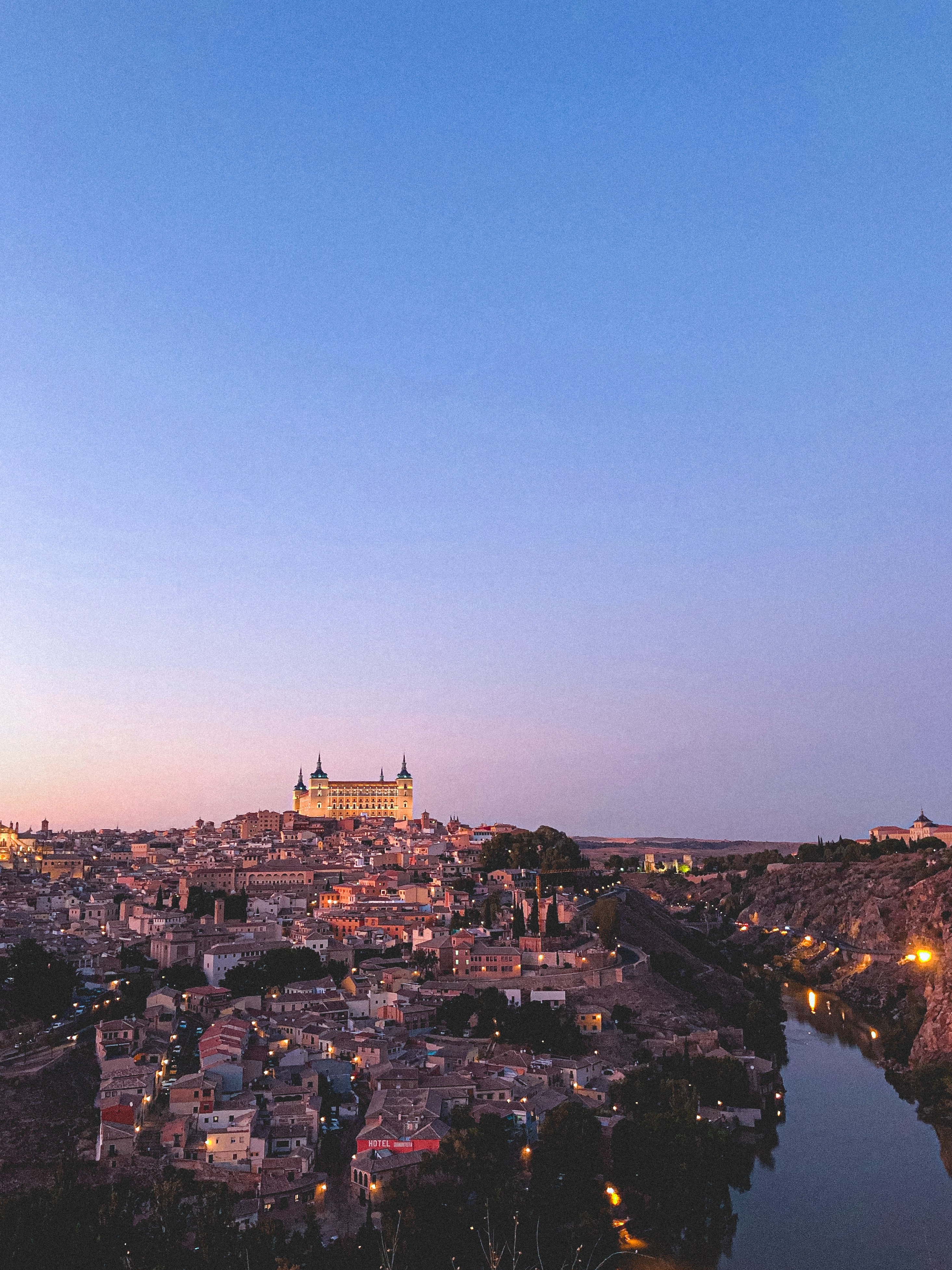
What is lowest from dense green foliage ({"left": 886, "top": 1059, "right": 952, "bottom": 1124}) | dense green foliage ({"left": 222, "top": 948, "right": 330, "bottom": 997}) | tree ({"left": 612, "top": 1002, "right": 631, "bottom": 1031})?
dense green foliage ({"left": 886, "top": 1059, "right": 952, "bottom": 1124})

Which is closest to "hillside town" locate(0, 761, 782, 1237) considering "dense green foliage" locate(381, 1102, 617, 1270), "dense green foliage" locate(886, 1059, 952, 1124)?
"dense green foliage" locate(381, 1102, 617, 1270)

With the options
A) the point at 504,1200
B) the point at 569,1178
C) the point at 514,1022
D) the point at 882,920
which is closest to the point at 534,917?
the point at 514,1022

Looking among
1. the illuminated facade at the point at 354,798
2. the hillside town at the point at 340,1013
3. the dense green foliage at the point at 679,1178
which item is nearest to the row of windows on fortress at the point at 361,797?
the illuminated facade at the point at 354,798

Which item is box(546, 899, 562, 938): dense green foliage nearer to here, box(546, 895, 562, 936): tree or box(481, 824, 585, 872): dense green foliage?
box(546, 895, 562, 936): tree

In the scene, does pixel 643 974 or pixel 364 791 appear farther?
pixel 364 791

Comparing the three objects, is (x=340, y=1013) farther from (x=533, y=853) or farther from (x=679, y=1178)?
(x=533, y=853)

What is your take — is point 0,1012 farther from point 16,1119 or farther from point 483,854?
point 483,854

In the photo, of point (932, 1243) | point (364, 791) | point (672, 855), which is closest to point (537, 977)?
point (932, 1243)
